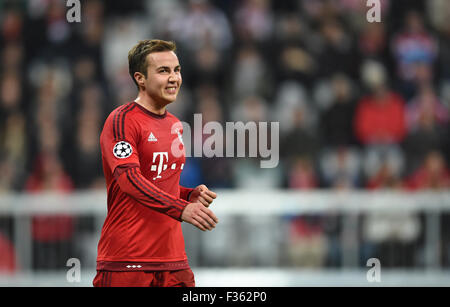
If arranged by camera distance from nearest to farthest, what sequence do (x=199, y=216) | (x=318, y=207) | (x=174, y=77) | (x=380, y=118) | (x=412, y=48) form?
(x=199, y=216) < (x=174, y=77) < (x=318, y=207) < (x=380, y=118) < (x=412, y=48)

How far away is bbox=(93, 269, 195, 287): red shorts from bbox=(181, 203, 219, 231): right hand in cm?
59

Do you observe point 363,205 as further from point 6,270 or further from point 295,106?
point 6,270

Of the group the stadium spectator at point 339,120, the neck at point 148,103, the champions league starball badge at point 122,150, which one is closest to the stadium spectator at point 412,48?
the stadium spectator at point 339,120

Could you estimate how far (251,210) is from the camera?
9984 mm

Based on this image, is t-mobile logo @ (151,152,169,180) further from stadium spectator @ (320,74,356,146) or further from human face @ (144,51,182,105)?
stadium spectator @ (320,74,356,146)

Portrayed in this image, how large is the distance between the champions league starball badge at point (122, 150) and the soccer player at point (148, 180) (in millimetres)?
15

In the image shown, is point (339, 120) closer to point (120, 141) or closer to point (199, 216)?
point (120, 141)

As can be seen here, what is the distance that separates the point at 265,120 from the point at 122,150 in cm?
683

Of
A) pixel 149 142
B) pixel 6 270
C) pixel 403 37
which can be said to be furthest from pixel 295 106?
pixel 149 142

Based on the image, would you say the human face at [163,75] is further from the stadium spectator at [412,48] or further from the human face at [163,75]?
the stadium spectator at [412,48]

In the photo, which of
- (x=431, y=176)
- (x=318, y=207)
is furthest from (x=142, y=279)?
(x=431, y=176)

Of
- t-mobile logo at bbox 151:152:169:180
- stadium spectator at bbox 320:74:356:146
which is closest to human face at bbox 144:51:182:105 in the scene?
t-mobile logo at bbox 151:152:169:180

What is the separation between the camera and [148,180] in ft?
16.0

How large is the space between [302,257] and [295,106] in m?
2.69
